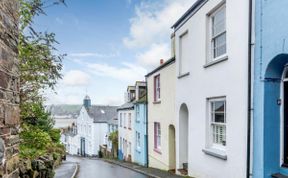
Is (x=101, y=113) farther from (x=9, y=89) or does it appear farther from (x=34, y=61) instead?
(x=9, y=89)

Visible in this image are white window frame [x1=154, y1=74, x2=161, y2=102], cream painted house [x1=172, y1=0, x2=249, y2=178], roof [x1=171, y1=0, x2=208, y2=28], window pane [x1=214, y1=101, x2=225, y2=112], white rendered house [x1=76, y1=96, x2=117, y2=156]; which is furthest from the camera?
white rendered house [x1=76, y1=96, x2=117, y2=156]

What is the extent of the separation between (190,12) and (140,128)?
13820 millimetres

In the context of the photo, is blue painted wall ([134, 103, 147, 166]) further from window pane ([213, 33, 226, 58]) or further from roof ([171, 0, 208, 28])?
window pane ([213, 33, 226, 58])

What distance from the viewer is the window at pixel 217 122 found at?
9.73 m

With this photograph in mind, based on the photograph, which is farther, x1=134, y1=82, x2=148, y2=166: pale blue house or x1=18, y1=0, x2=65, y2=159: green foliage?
x1=134, y1=82, x2=148, y2=166: pale blue house

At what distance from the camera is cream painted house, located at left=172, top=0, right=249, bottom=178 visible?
833 centimetres

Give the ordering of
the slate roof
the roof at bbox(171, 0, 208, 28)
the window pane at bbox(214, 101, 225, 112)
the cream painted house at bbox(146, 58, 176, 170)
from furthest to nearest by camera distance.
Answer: the slate roof
the cream painted house at bbox(146, 58, 176, 170)
the roof at bbox(171, 0, 208, 28)
the window pane at bbox(214, 101, 225, 112)

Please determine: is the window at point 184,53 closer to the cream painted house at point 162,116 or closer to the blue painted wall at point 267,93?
the cream painted house at point 162,116

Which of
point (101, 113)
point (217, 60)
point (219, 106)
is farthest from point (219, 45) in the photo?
point (101, 113)

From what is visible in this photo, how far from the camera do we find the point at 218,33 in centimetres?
1002

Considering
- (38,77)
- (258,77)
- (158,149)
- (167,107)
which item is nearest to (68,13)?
(38,77)

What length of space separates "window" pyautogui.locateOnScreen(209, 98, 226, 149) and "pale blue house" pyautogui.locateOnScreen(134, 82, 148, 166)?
1164 centimetres

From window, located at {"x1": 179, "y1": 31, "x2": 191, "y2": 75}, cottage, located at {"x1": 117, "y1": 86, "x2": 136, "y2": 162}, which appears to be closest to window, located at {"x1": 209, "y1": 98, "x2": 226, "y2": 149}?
window, located at {"x1": 179, "y1": 31, "x2": 191, "y2": 75}

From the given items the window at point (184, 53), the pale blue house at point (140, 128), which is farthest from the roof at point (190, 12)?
the pale blue house at point (140, 128)
